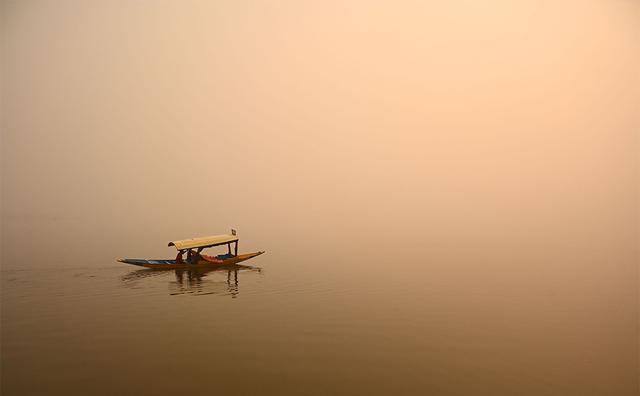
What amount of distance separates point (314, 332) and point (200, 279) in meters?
14.2

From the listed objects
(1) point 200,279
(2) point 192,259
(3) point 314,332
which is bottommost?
(3) point 314,332

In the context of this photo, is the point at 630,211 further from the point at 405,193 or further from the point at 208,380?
the point at 208,380

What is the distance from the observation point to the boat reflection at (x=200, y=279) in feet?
85.7

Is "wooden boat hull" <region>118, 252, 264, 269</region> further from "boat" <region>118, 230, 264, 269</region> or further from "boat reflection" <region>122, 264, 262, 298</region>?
"boat reflection" <region>122, 264, 262, 298</region>

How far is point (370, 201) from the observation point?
528ft

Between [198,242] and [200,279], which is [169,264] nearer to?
[198,242]

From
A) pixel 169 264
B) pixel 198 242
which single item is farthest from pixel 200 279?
pixel 169 264

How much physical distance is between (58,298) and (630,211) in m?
108

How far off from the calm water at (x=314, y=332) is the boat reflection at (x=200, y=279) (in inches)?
4.8

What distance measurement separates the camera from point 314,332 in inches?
716

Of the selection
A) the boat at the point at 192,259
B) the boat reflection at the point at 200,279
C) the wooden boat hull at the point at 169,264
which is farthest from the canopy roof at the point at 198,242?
the boat reflection at the point at 200,279

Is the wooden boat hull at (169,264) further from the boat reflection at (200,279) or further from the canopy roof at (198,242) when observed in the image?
the canopy roof at (198,242)

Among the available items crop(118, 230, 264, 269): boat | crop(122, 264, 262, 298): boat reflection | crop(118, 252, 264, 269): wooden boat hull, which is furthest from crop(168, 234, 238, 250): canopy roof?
crop(122, 264, 262, 298): boat reflection

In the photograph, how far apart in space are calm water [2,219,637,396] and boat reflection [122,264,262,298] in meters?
0.12
